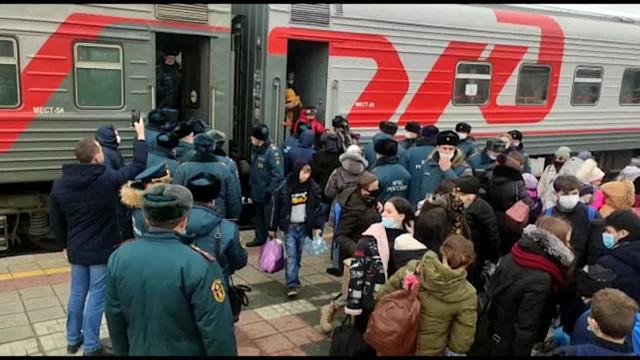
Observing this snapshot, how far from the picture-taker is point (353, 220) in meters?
4.60

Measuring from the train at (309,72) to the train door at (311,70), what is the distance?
0.08ft

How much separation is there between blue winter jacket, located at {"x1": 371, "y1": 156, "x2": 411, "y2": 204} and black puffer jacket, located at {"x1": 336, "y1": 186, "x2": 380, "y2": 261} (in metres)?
1.00

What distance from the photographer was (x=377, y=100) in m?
8.89

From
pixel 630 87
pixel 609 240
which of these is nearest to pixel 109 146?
pixel 609 240

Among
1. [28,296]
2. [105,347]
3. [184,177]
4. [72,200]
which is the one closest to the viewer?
[72,200]

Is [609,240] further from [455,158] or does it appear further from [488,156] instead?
[488,156]

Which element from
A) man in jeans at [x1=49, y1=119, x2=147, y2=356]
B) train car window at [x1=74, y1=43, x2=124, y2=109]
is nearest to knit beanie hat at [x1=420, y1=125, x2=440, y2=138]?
train car window at [x1=74, y1=43, x2=124, y2=109]

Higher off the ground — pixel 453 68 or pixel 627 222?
pixel 453 68

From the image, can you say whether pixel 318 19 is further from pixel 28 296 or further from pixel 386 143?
pixel 28 296

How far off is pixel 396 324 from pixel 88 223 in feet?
7.82

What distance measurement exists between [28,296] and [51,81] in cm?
249

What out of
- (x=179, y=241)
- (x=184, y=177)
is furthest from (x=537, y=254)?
(x=184, y=177)

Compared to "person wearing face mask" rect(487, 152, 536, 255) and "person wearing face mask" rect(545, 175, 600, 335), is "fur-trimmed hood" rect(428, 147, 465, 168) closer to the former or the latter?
"person wearing face mask" rect(487, 152, 536, 255)

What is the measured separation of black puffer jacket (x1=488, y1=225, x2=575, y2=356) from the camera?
3361 mm
